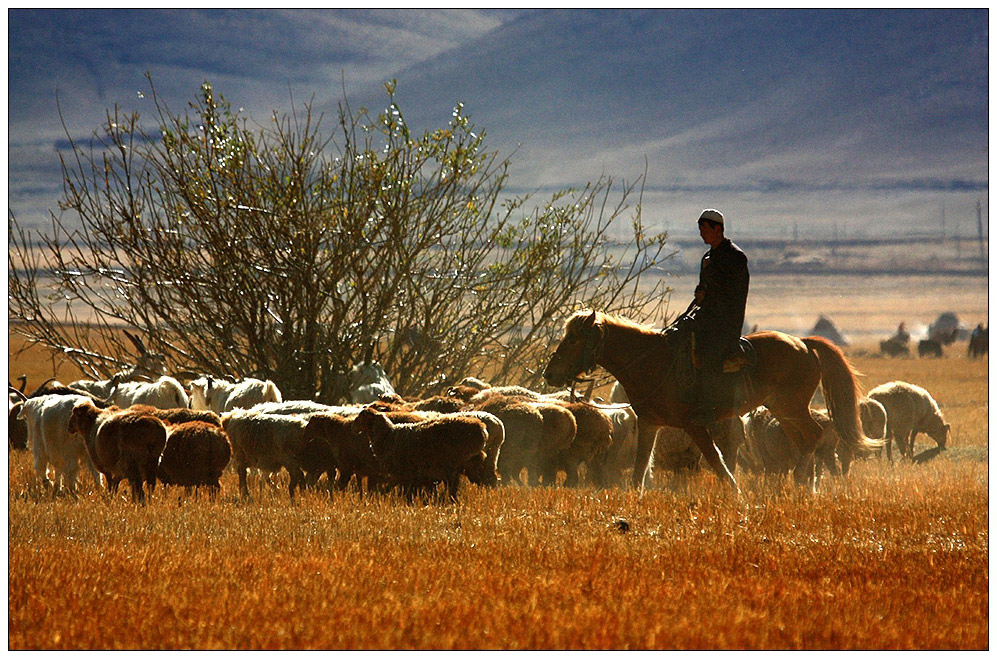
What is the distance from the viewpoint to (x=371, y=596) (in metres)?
5.03

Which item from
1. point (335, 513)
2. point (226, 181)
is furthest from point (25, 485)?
point (226, 181)

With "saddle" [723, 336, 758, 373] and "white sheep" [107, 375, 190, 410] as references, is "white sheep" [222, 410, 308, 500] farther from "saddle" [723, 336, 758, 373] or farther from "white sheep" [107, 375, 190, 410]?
"saddle" [723, 336, 758, 373]

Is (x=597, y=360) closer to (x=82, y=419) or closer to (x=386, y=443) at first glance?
(x=386, y=443)

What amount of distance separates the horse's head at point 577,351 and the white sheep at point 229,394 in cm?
499

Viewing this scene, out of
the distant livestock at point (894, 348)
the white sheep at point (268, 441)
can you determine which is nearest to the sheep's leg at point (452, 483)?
the white sheep at point (268, 441)

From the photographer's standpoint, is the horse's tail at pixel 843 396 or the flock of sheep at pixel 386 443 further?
the horse's tail at pixel 843 396

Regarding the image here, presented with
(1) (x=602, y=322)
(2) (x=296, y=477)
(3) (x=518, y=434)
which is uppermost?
(1) (x=602, y=322)

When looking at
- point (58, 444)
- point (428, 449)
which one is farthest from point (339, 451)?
point (58, 444)

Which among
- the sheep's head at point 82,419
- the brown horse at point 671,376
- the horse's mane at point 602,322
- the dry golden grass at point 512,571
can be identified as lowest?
the dry golden grass at point 512,571

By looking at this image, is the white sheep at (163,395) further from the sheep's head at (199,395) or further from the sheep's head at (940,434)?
the sheep's head at (940,434)

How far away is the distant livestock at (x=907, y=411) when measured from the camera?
1399cm

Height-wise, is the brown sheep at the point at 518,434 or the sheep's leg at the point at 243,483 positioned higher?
the brown sheep at the point at 518,434

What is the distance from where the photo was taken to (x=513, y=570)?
5.67 m

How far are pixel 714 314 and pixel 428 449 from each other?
2.82m
